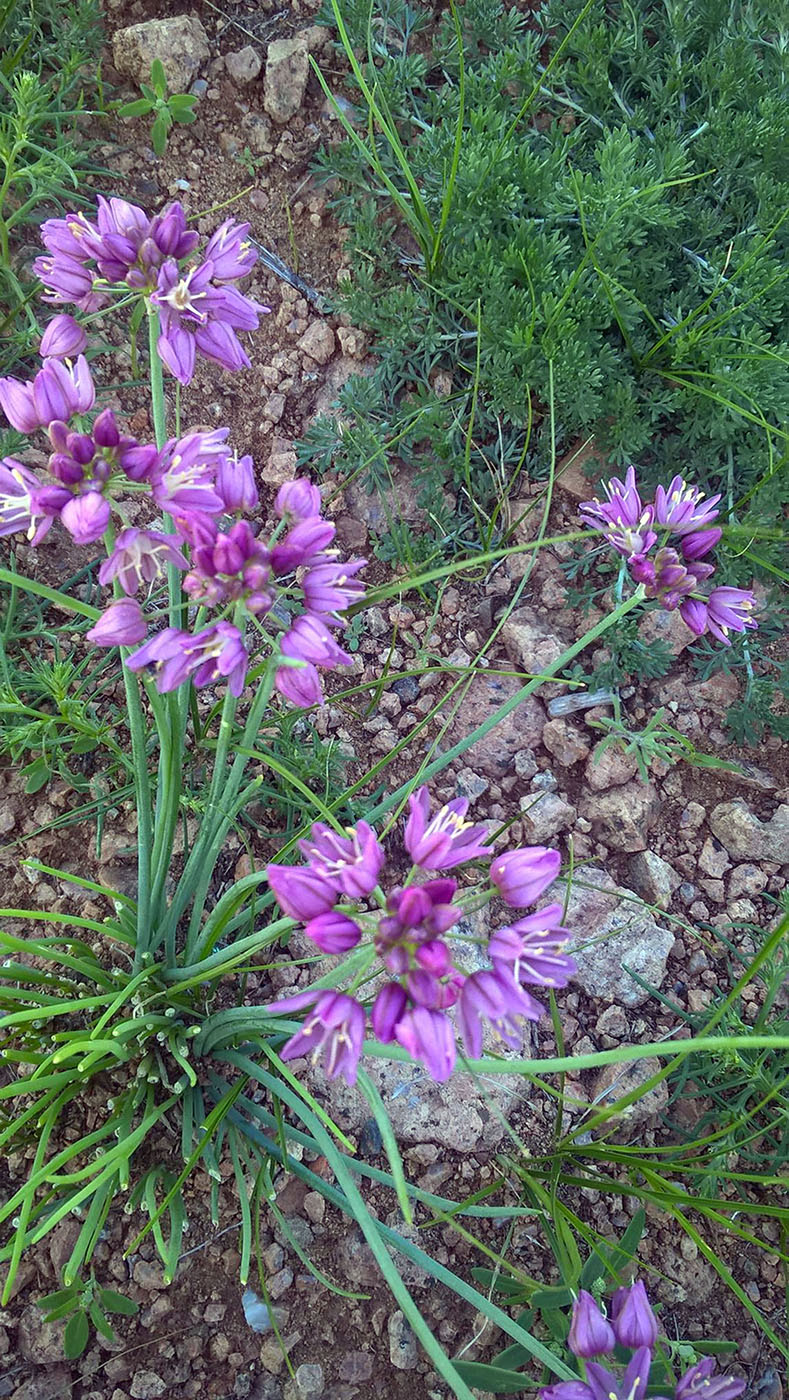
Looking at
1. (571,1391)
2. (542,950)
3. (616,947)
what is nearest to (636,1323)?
(571,1391)

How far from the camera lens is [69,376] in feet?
5.83

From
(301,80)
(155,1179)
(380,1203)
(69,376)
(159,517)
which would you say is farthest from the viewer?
(301,80)

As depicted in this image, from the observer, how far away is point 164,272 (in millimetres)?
1777

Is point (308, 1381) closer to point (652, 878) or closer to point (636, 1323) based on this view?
point (636, 1323)

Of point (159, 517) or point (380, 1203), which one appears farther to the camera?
point (159, 517)

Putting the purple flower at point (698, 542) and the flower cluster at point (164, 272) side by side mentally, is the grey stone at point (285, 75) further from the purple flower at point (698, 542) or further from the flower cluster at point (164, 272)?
the purple flower at point (698, 542)

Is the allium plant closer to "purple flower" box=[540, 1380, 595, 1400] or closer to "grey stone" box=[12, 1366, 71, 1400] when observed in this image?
"purple flower" box=[540, 1380, 595, 1400]

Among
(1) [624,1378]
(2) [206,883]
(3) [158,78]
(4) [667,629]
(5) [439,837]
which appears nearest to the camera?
(5) [439,837]

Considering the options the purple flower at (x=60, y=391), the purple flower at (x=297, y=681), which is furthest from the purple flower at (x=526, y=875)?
the purple flower at (x=60, y=391)

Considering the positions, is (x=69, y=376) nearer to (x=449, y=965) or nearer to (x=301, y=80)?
(x=449, y=965)

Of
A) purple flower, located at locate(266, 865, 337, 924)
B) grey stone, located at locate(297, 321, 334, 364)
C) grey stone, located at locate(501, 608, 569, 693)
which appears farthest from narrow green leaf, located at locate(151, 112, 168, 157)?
purple flower, located at locate(266, 865, 337, 924)

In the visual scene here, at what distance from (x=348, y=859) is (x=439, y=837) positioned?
15 cm

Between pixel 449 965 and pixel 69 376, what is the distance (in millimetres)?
1195

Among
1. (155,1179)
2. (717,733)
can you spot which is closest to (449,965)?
(155,1179)
